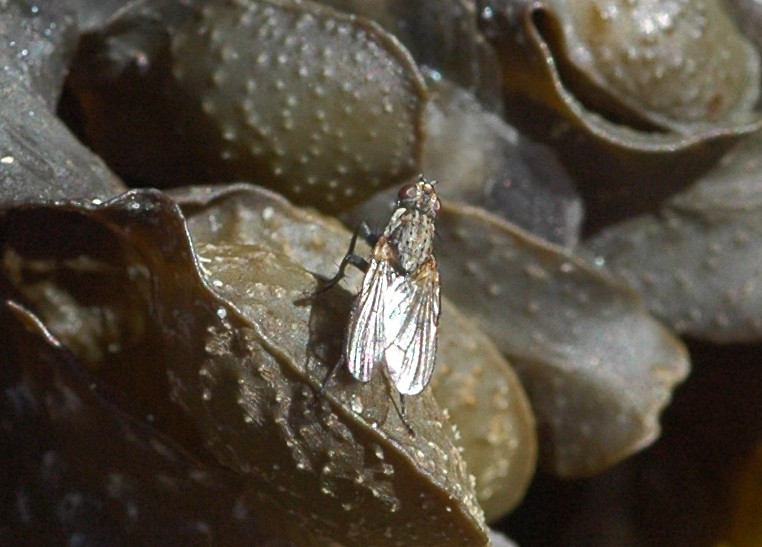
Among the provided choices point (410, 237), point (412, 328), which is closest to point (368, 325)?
point (412, 328)

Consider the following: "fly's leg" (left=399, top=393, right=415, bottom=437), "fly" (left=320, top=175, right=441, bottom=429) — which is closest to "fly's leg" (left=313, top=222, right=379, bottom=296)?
"fly" (left=320, top=175, right=441, bottom=429)

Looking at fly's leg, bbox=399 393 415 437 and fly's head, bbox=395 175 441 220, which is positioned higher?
fly's head, bbox=395 175 441 220

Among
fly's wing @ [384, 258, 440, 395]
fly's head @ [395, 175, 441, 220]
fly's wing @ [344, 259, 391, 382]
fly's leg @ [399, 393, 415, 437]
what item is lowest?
fly's leg @ [399, 393, 415, 437]

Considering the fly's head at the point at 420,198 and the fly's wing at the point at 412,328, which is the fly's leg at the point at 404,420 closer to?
the fly's wing at the point at 412,328

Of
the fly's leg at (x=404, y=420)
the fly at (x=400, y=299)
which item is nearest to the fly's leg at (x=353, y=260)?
the fly at (x=400, y=299)

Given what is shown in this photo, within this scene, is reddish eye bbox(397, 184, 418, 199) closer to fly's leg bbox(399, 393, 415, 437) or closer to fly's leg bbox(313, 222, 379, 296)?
fly's leg bbox(313, 222, 379, 296)

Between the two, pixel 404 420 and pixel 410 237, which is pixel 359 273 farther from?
pixel 404 420
